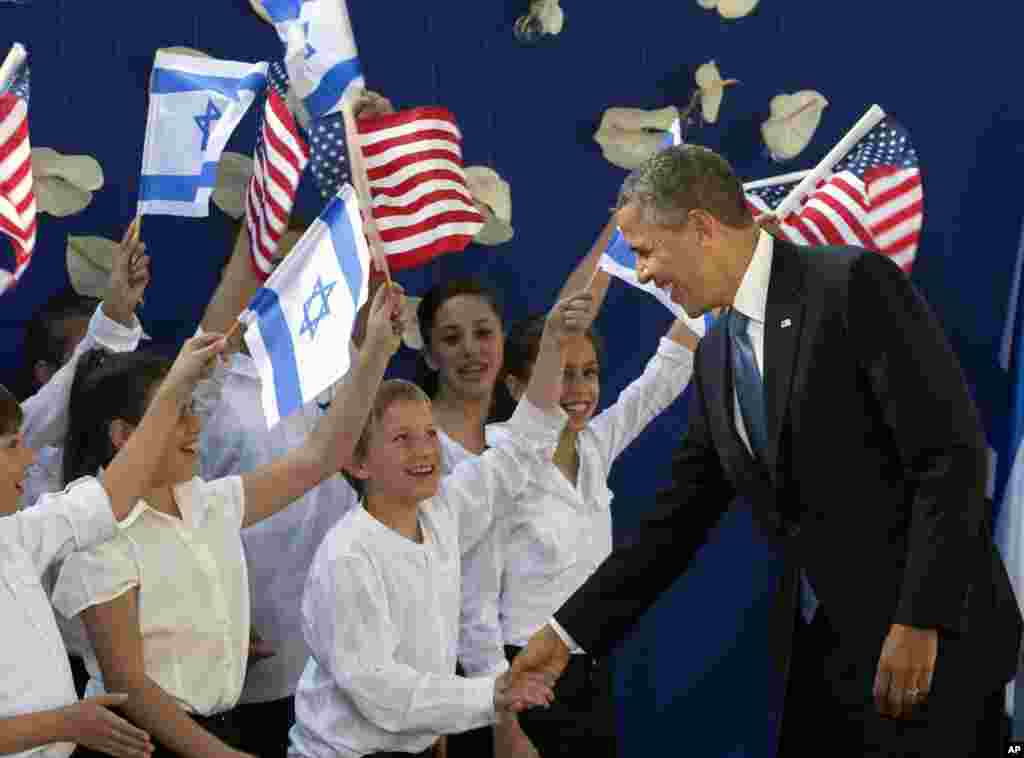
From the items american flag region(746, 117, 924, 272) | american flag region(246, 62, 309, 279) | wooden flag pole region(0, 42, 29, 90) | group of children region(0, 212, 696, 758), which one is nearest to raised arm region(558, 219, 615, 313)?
group of children region(0, 212, 696, 758)

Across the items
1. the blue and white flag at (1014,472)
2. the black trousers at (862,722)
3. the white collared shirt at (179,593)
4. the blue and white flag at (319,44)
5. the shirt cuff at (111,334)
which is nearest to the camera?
the black trousers at (862,722)

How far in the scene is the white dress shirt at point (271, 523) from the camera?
4840 mm

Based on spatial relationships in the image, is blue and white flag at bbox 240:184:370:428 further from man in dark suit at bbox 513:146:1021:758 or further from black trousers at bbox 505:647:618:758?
black trousers at bbox 505:647:618:758

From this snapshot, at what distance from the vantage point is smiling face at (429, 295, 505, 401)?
5.23m

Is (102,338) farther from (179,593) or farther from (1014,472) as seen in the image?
(1014,472)

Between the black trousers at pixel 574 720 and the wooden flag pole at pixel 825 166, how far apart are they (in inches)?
54.5

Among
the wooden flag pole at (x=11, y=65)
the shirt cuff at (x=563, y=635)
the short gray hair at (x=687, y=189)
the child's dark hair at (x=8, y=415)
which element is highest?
the wooden flag pole at (x=11, y=65)

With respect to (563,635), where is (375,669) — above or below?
below

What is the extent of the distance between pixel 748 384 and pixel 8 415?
1.49 meters

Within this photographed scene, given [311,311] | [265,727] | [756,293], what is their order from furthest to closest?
[265,727] < [311,311] < [756,293]

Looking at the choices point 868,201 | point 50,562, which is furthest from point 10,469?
point 868,201

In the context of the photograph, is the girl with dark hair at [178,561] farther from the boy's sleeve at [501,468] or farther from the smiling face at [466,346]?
the smiling face at [466,346]

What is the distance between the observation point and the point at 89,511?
3.77 m

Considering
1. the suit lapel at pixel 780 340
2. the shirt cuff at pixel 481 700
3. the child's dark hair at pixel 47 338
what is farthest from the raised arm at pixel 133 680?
the suit lapel at pixel 780 340
